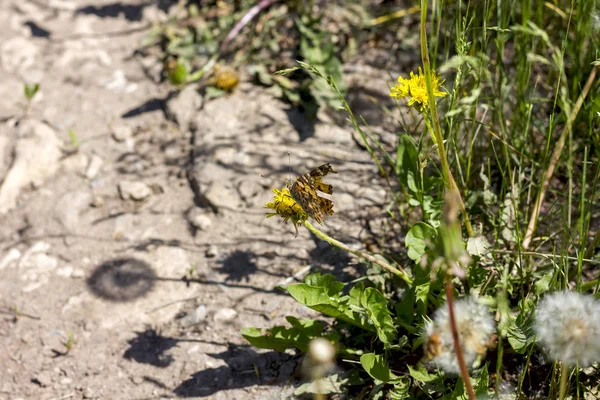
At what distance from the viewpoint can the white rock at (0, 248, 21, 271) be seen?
9.00 ft

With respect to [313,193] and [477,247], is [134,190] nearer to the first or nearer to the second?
[313,193]

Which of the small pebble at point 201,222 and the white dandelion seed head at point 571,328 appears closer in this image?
the white dandelion seed head at point 571,328

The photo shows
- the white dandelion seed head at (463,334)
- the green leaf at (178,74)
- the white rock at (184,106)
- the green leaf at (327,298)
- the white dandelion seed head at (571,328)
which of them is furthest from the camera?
the green leaf at (178,74)

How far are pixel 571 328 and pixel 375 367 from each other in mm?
667

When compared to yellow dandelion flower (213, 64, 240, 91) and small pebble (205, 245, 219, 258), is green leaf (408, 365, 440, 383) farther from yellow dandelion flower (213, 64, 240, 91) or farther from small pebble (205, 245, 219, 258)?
yellow dandelion flower (213, 64, 240, 91)

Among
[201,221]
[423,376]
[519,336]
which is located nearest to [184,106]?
[201,221]

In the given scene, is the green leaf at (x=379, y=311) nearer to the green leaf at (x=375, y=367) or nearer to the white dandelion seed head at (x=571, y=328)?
the green leaf at (x=375, y=367)

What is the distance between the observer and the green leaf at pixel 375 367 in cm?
186

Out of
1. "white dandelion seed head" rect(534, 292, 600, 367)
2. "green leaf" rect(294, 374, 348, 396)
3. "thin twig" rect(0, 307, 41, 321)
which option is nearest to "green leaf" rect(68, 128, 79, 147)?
"thin twig" rect(0, 307, 41, 321)

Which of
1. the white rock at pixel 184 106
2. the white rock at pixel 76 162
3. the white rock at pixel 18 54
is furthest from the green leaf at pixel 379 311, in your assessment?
the white rock at pixel 18 54

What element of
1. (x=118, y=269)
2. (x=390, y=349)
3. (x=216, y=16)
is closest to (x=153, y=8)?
(x=216, y=16)

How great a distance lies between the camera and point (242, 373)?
7.22 feet

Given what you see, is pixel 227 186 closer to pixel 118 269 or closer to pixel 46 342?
pixel 118 269

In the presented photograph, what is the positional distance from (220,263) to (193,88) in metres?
1.38
